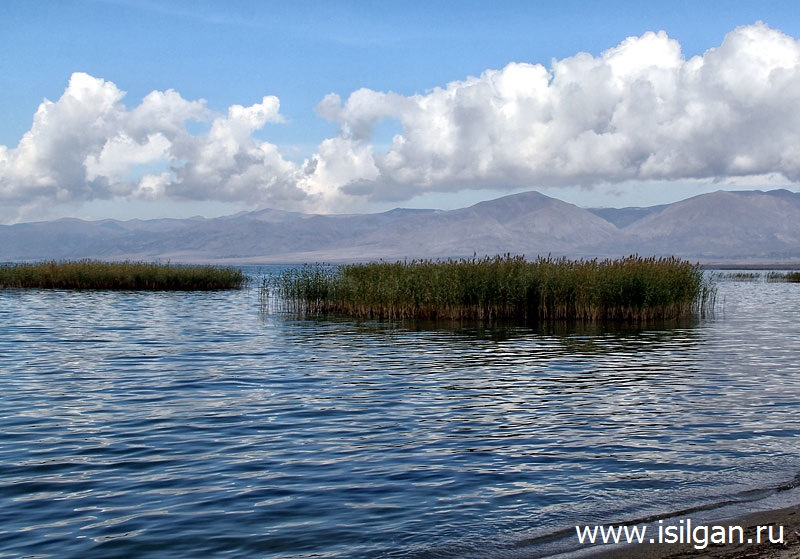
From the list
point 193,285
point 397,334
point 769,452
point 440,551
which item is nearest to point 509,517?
point 440,551

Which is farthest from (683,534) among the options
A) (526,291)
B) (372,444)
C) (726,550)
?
(526,291)

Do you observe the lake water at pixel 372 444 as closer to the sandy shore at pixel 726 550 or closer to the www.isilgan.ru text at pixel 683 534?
the www.isilgan.ru text at pixel 683 534

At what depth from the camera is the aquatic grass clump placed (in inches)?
2534

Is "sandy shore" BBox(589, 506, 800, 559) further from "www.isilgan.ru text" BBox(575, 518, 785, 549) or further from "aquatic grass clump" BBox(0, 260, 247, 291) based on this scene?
"aquatic grass clump" BBox(0, 260, 247, 291)

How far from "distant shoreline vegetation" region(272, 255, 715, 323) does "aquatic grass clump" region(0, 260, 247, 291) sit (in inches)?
1131

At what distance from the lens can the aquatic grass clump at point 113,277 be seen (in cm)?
6438

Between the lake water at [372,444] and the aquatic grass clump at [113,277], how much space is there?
36.0 metres

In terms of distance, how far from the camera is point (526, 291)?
125 ft

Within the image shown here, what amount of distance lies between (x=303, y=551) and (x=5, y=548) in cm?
322

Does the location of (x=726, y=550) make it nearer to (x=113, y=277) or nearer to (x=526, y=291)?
(x=526, y=291)

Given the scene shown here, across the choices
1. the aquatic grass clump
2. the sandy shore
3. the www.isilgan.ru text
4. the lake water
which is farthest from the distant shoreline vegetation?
the aquatic grass clump

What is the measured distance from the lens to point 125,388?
19.9 m

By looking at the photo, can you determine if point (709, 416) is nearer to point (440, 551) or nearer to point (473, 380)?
point (473, 380)

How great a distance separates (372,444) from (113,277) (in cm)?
5417
